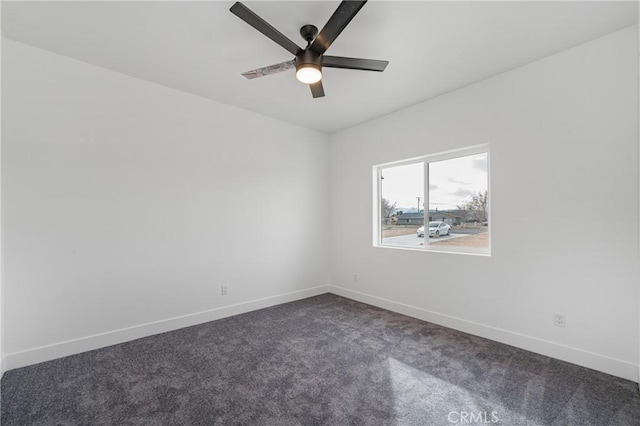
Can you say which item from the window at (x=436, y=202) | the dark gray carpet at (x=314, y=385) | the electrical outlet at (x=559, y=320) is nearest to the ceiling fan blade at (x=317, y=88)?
the window at (x=436, y=202)

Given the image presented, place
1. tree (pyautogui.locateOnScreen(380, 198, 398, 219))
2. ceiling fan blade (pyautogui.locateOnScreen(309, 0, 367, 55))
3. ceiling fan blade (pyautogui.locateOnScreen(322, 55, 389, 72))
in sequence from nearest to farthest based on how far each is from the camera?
ceiling fan blade (pyautogui.locateOnScreen(309, 0, 367, 55)) → ceiling fan blade (pyautogui.locateOnScreen(322, 55, 389, 72)) → tree (pyautogui.locateOnScreen(380, 198, 398, 219))

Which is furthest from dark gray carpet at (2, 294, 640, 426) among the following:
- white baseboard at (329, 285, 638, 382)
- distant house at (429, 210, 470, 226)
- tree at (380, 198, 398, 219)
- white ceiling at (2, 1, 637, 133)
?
white ceiling at (2, 1, 637, 133)

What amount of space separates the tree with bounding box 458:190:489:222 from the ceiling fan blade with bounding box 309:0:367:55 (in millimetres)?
2251

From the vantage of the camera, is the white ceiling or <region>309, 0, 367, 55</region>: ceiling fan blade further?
the white ceiling

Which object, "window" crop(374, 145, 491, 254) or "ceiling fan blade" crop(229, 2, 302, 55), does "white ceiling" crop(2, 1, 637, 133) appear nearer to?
"ceiling fan blade" crop(229, 2, 302, 55)

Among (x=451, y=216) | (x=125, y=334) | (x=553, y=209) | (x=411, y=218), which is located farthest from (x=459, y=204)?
(x=125, y=334)

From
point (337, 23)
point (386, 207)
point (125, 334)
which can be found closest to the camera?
point (337, 23)

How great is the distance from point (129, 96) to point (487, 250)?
4014 mm

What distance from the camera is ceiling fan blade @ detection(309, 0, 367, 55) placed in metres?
1.55

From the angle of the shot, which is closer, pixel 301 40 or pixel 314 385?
pixel 314 385

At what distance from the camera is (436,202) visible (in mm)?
3432

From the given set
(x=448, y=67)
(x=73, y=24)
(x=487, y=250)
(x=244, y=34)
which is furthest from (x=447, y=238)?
(x=73, y=24)

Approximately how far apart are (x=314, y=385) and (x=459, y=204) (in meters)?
2.45

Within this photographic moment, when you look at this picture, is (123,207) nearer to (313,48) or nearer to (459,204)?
(313,48)
